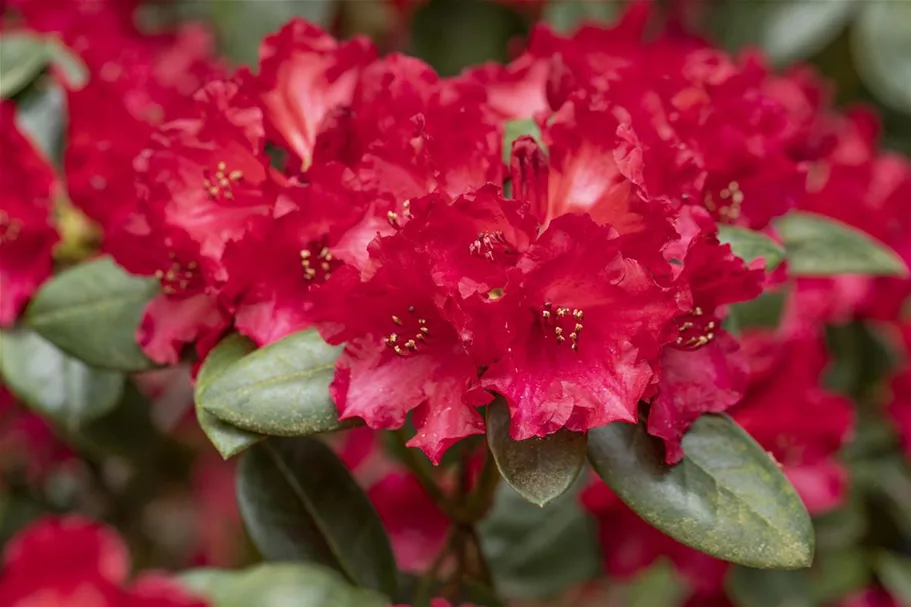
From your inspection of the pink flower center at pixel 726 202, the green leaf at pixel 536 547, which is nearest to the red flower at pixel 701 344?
the pink flower center at pixel 726 202

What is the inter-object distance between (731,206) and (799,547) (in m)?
→ 0.30

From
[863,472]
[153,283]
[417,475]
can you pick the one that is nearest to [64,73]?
[153,283]

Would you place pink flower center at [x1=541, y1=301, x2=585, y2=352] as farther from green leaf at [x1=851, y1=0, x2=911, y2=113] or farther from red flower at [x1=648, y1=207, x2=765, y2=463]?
green leaf at [x1=851, y1=0, x2=911, y2=113]

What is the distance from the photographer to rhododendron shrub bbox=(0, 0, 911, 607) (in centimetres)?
73

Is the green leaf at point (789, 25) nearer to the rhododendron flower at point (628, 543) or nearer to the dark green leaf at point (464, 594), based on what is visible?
the rhododendron flower at point (628, 543)

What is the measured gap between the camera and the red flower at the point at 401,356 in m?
0.73

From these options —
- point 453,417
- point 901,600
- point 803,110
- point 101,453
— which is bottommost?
point 901,600

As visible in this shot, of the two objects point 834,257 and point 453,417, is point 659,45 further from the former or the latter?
point 453,417

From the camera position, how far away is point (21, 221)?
3.60ft

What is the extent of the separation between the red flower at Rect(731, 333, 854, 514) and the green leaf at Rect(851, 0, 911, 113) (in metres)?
0.66

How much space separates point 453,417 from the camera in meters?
0.74

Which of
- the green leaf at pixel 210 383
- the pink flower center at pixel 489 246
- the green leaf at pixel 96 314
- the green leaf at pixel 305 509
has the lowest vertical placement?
the green leaf at pixel 305 509

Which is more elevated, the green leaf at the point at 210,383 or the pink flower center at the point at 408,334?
the pink flower center at the point at 408,334

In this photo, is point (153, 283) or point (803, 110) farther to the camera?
point (803, 110)
